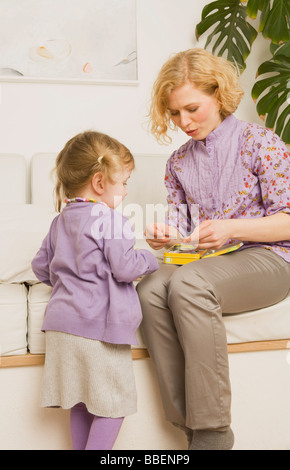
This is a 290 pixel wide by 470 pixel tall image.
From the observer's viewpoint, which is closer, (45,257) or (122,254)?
(122,254)

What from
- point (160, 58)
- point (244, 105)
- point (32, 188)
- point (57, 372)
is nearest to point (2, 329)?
point (57, 372)

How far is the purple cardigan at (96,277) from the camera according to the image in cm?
112

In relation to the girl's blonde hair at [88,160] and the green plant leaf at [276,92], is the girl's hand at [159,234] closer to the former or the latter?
the girl's blonde hair at [88,160]

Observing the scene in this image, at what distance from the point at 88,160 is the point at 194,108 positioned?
0.37 meters

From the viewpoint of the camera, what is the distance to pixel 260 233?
1.33 meters

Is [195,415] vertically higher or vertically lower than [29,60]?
lower

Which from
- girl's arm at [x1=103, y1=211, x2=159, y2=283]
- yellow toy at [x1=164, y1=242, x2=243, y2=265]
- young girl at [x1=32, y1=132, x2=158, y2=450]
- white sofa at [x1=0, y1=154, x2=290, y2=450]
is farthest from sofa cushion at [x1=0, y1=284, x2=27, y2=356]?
yellow toy at [x1=164, y1=242, x2=243, y2=265]

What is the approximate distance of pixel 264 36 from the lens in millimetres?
2174

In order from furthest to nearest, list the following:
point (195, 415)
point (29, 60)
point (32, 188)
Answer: point (29, 60) → point (32, 188) → point (195, 415)

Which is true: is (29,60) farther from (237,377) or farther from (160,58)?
(237,377)

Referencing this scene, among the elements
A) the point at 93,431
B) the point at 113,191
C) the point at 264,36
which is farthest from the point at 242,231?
the point at 264,36

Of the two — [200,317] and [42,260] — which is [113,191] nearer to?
[42,260]

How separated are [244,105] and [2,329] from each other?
166 centimetres

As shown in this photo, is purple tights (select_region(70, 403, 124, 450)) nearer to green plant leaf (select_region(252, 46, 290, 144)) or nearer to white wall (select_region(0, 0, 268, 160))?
white wall (select_region(0, 0, 268, 160))
